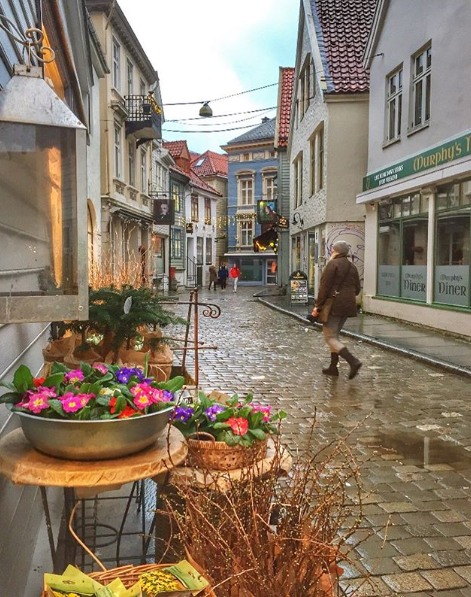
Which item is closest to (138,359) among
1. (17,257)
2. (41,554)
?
(41,554)

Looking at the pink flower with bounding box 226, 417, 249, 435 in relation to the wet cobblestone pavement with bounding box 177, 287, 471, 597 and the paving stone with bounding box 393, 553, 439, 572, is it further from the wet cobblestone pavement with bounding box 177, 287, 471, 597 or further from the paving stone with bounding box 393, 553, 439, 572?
the paving stone with bounding box 393, 553, 439, 572

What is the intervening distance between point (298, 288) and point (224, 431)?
18.0 metres

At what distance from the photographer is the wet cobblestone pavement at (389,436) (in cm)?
308

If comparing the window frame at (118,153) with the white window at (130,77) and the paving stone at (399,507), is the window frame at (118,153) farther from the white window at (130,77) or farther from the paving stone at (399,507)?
the paving stone at (399,507)

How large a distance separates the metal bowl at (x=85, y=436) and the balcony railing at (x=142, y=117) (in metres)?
23.2

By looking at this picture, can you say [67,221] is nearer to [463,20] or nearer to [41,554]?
[41,554]

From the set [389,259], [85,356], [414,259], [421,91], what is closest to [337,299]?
[85,356]

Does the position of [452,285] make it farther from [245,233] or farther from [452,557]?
[245,233]

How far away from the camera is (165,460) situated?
210 centimetres

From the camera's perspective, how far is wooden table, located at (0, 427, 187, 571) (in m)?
1.93

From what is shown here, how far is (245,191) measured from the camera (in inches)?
2031

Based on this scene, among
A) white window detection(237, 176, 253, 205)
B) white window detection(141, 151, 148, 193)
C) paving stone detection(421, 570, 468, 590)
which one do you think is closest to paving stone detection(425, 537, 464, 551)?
paving stone detection(421, 570, 468, 590)

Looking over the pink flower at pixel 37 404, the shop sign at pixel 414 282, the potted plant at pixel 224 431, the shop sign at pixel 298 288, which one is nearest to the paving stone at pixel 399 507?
the potted plant at pixel 224 431

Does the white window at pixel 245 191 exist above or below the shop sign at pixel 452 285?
above
